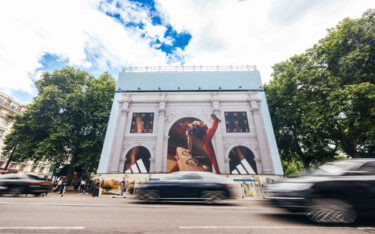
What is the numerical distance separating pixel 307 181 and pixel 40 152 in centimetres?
2215

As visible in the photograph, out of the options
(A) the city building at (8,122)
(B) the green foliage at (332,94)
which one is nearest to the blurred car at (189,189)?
(B) the green foliage at (332,94)

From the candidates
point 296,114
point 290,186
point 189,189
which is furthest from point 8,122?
point 296,114

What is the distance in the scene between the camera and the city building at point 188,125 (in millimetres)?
15062

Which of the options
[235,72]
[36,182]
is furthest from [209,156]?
[36,182]

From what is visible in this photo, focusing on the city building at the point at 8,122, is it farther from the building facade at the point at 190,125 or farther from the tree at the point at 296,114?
the tree at the point at 296,114

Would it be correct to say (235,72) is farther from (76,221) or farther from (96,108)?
(76,221)

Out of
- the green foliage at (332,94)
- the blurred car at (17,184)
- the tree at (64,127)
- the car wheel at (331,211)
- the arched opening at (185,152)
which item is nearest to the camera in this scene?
the car wheel at (331,211)

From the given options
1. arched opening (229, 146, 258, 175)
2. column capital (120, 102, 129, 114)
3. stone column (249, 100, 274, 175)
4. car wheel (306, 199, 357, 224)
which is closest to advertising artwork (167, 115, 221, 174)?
arched opening (229, 146, 258, 175)

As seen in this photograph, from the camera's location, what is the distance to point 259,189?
45.8 feet

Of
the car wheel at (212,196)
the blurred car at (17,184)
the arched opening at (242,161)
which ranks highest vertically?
the arched opening at (242,161)

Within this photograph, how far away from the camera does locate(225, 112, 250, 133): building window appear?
16703mm

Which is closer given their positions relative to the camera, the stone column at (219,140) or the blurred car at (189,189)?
the blurred car at (189,189)

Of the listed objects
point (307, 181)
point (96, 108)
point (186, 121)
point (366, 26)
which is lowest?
point (307, 181)

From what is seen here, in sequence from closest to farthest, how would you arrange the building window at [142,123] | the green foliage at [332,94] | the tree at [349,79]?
the tree at [349,79] → the green foliage at [332,94] → the building window at [142,123]
